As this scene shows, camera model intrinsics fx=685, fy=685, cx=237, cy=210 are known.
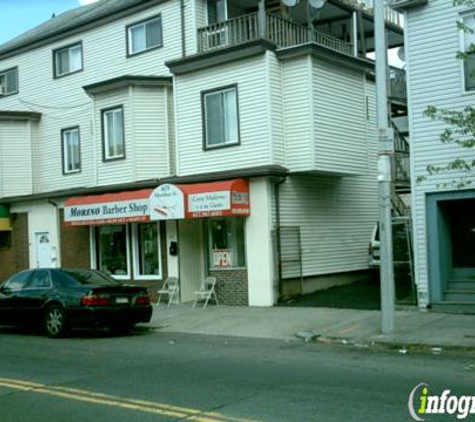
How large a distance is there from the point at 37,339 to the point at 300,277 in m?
7.44

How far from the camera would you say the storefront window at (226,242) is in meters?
18.7

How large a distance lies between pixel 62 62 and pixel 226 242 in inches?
408

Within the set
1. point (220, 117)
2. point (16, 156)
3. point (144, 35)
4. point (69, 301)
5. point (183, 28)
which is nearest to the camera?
point (69, 301)

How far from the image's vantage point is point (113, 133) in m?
21.7

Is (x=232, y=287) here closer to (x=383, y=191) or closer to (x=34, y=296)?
(x=34, y=296)

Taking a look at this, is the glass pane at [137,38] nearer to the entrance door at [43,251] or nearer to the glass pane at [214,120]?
the glass pane at [214,120]

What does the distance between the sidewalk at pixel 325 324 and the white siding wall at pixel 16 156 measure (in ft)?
31.9

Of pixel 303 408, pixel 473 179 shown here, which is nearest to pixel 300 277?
pixel 473 179

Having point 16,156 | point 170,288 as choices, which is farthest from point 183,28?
point 16,156

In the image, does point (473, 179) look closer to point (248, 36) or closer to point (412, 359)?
point (412, 359)

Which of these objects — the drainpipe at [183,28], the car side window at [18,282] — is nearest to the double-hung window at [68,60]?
the drainpipe at [183,28]

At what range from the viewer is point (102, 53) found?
76.2ft

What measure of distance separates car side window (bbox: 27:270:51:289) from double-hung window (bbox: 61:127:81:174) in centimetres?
903

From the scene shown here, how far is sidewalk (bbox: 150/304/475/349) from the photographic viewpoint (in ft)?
39.8
